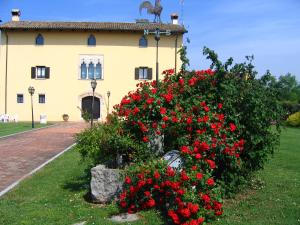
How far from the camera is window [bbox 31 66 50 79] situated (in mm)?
39469

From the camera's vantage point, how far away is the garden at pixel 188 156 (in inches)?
235

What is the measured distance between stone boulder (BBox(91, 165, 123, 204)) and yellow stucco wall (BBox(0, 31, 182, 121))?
3288 centimetres

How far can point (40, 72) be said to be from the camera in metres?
39.7

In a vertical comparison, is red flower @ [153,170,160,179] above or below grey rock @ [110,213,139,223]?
above

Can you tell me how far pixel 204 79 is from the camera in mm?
7543

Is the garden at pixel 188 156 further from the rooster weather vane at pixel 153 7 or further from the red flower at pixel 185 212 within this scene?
the rooster weather vane at pixel 153 7

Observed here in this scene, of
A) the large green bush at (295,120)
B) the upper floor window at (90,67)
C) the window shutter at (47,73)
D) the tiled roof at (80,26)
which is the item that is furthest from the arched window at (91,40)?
the large green bush at (295,120)

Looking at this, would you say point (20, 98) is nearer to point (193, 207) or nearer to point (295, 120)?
point (295, 120)

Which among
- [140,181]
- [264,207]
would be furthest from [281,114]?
[140,181]

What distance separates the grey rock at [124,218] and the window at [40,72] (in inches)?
1370

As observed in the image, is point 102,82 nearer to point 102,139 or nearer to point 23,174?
point 23,174

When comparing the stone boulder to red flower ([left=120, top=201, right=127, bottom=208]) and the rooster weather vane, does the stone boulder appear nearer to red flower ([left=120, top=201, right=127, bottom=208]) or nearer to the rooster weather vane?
red flower ([left=120, top=201, right=127, bottom=208])

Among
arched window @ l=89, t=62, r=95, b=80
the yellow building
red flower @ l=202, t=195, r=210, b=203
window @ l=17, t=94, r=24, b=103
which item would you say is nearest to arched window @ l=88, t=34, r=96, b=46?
the yellow building

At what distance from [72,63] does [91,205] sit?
34103 millimetres
